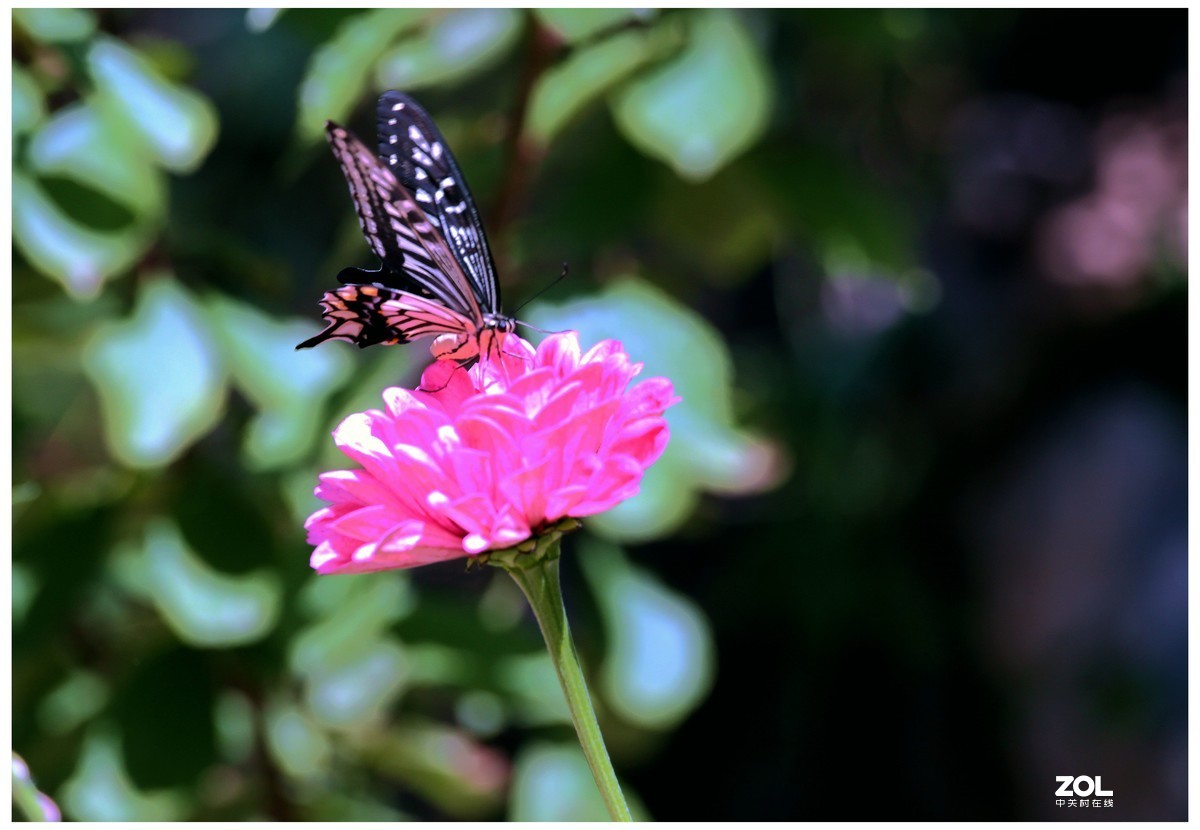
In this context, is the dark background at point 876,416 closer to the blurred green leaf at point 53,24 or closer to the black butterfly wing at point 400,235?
the blurred green leaf at point 53,24

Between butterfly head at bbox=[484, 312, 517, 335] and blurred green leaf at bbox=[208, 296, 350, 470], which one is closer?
butterfly head at bbox=[484, 312, 517, 335]

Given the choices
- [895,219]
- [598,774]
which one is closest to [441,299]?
[598,774]

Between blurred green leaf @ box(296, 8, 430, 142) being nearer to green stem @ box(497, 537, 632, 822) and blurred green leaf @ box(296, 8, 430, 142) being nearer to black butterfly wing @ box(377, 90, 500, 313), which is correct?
black butterfly wing @ box(377, 90, 500, 313)

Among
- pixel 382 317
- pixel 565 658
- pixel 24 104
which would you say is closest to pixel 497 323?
pixel 382 317

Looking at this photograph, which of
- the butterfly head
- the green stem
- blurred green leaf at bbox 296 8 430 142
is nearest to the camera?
the green stem

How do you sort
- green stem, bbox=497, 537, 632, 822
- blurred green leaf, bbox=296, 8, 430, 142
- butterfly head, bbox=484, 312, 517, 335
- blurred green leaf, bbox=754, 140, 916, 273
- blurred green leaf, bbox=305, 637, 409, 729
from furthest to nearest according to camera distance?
blurred green leaf, bbox=754, 140, 916, 273 < blurred green leaf, bbox=305, 637, 409, 729 < blurred green leaf, bbox=296, 8, 430, 142 < butterfly head, bbox=484, 312, 517, 335 < green stem, bbox=497, 537, 632, 822

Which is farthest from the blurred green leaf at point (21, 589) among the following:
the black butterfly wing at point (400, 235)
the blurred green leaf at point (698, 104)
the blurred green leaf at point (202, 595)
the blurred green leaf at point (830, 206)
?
the blurred green leaf at point (830, 206)

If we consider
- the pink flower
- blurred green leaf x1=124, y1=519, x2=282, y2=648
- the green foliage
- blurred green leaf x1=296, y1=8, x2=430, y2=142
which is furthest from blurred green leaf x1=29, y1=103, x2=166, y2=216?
the pink flower

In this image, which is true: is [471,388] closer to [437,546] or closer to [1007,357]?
[437,546]
